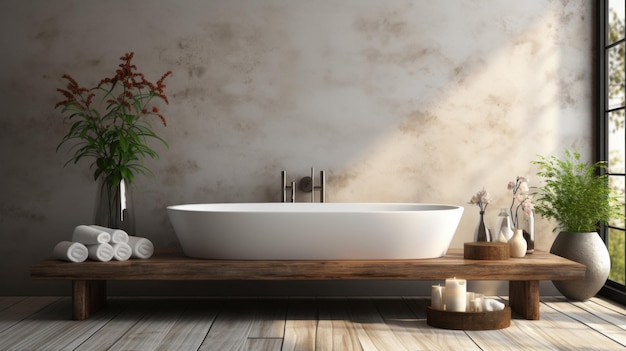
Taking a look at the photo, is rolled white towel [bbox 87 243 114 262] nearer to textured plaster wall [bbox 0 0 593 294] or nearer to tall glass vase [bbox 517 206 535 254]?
textured plaster wall [bbox 0 0 593 294]

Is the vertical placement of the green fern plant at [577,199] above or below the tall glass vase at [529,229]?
above

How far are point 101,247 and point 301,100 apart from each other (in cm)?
156

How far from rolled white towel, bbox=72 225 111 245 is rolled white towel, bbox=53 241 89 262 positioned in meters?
0.04

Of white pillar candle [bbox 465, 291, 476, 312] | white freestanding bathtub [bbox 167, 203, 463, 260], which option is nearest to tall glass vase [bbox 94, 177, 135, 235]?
white freestanding bathtub [bbox 167, 203, 463, 260]

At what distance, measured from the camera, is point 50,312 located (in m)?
3.94

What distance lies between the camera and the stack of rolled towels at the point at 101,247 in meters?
3.65

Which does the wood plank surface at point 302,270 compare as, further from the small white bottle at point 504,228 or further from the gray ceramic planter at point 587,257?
the gray ceramic planter at point 587,257

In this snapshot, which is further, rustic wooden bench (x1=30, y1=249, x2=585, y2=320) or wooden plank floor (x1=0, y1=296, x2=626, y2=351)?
rustic wooden bench (x1=30, y1=249, x2=585, y2=320)

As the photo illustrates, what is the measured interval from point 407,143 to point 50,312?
2.33 meters

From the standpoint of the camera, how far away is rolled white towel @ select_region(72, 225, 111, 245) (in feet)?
12.1

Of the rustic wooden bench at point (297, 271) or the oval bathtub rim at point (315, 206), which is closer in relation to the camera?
the rustic wooden bench at point (297, 271)

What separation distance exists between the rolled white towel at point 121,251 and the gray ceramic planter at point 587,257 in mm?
2451

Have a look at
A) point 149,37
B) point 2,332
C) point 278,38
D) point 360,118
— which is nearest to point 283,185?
point 360,118

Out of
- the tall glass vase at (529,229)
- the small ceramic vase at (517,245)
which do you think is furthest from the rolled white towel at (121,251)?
the tall glass vase at (529,229)
